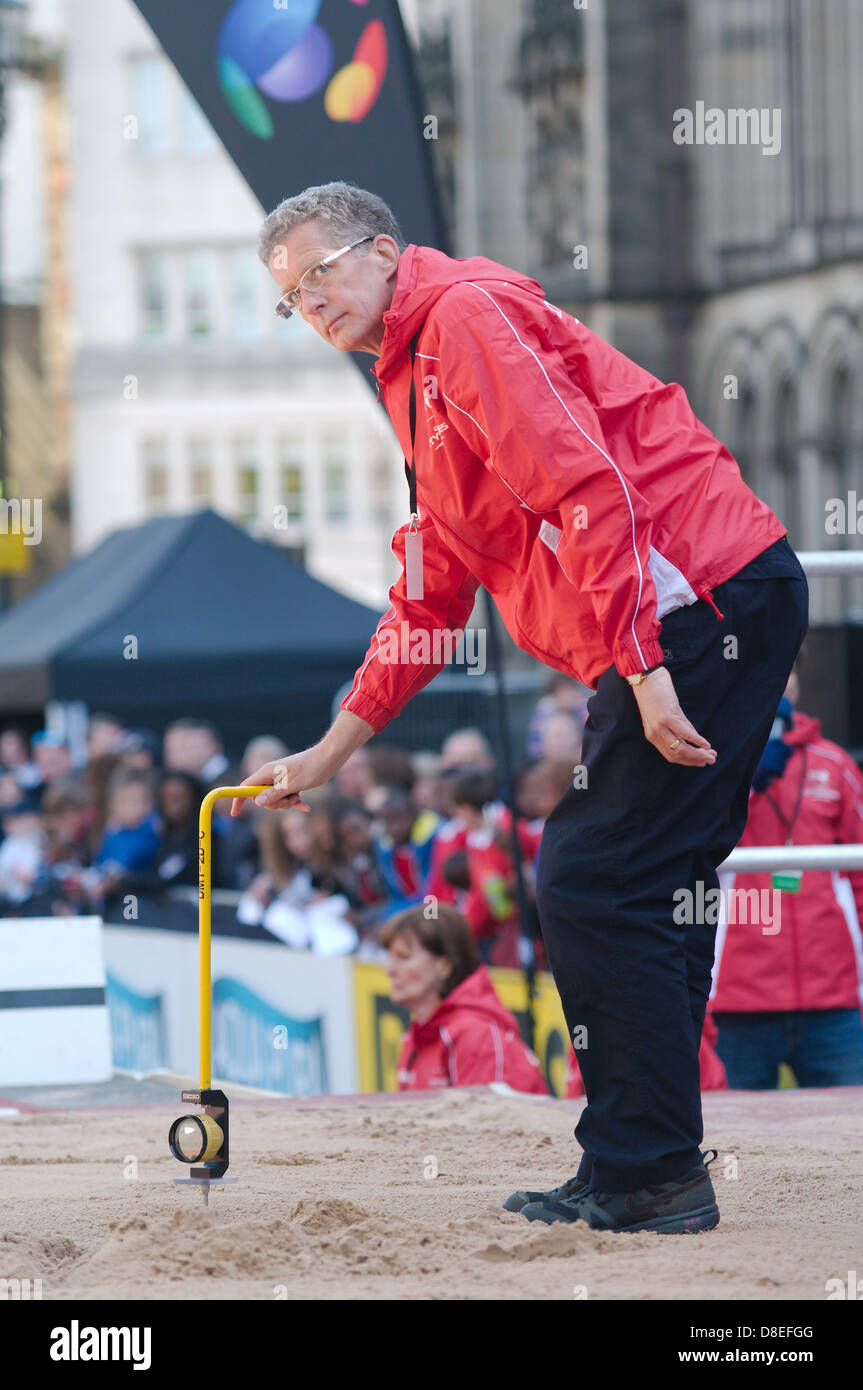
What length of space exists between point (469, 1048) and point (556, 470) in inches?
116

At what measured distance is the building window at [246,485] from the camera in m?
45.4

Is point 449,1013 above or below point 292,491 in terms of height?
below

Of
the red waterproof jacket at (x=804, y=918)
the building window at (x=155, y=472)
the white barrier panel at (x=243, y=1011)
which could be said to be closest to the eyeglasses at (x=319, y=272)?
the red waterproof jacket at (x=804, y=918)

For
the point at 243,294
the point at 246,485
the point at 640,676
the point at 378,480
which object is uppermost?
the point at 243,294

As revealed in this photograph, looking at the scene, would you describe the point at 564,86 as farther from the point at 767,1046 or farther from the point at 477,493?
the point at 477,493

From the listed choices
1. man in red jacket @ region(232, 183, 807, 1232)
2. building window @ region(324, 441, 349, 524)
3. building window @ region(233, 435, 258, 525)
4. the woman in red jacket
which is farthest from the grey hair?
building window @ region(233, 435, 258, 525)

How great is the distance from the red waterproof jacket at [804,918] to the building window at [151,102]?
41.7 m

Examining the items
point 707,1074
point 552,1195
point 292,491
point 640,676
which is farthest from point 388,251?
point 292,491

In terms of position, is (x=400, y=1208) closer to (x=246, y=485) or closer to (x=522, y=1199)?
(x=522, y=1199)

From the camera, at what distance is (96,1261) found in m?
3.33

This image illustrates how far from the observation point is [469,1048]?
236 inches

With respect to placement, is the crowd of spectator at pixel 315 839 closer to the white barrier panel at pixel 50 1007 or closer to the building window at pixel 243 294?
the white barrier panel at pixel 50 1007

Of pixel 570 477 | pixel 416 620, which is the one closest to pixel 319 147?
pixel 416 620

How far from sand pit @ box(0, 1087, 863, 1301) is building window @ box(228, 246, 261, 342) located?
41.4 meters
